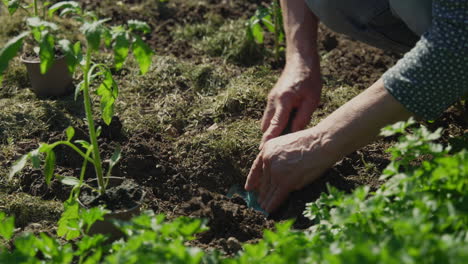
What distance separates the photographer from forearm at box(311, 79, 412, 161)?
2678 millimetres

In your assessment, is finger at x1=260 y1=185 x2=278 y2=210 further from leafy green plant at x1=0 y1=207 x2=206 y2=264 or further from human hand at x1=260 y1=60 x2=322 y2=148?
leafy green plant at x1=0 y1=207 x2=206 y2=264

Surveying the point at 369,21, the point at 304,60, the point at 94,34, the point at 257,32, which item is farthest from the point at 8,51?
the point at 257,32

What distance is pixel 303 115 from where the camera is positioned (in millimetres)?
3246

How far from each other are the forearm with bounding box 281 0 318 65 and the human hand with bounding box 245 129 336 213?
2.17 feet

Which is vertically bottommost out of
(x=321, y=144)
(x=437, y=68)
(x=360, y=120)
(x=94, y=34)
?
(x=321, y=144)

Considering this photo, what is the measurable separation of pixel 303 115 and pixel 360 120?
0.54 meters

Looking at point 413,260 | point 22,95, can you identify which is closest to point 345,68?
point 22,95

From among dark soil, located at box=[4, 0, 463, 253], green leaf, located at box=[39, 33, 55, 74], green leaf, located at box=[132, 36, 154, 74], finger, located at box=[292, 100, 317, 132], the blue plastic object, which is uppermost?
green leaf, located at box=[39, 33, 55, 74]

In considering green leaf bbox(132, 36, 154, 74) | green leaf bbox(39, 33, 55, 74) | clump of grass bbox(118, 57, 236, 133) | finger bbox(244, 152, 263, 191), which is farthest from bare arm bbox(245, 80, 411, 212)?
green leaf bbox(39, 33, 55, 74)

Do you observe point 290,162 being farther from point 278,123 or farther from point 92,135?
point 92,135

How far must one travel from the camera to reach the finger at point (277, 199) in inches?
118

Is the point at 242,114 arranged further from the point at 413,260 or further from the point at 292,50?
the point at 413,260

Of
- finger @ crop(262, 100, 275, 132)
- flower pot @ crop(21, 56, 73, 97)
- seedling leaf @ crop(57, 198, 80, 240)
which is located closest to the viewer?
seedling leaf @ crop(57, 198, 80, 240)

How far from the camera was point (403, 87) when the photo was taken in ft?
8.61
